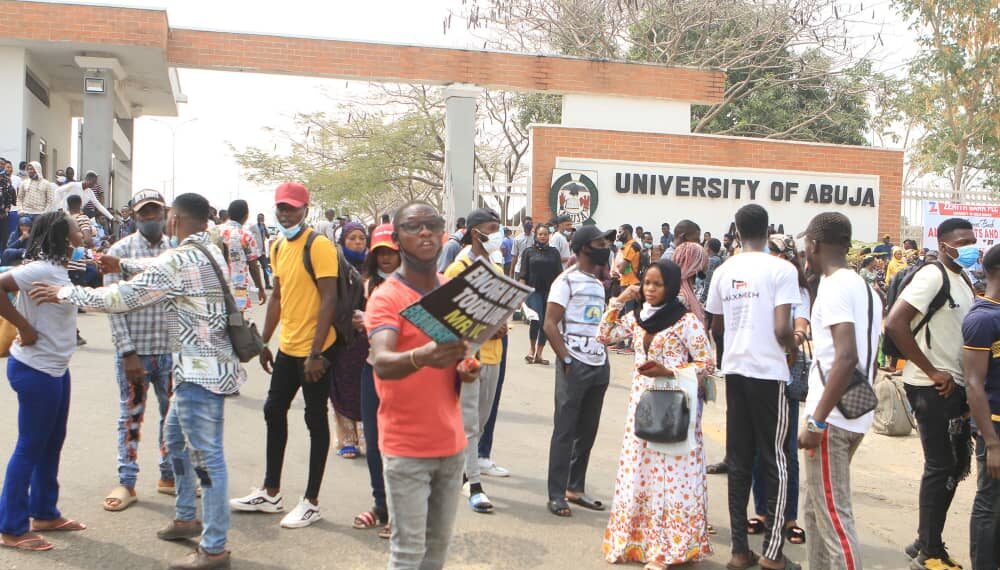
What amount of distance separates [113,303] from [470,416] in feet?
7.73

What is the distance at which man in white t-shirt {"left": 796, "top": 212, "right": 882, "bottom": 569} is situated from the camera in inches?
167

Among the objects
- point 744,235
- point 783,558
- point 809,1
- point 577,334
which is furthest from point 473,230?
point 809,1

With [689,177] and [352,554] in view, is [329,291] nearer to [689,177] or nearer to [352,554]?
[352,554]

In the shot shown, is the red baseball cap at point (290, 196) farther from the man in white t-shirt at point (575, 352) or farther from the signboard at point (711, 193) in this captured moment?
the signboard at point (711, 193)

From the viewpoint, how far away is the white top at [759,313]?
196 inches

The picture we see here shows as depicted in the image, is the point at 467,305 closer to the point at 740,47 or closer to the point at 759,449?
the point at 759,449

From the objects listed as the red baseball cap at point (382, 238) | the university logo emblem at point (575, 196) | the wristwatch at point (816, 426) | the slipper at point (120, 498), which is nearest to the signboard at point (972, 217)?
the university logo emblem at point (575, 196)

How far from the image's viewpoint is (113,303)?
171 inches

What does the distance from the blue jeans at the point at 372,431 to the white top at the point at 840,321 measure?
2415 mm

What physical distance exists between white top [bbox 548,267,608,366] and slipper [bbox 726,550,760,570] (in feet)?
4.98

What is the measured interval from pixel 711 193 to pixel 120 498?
20.0m

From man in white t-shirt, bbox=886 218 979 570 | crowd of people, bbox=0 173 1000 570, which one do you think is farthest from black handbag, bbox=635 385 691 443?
man in white t-shirt, bbox=886 218 979 570

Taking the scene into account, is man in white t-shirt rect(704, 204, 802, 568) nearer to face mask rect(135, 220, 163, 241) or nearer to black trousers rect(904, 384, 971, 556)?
black trousers rect(904, 384, 971, 556)

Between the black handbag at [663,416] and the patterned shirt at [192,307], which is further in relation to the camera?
the black handbag at [663,416]
